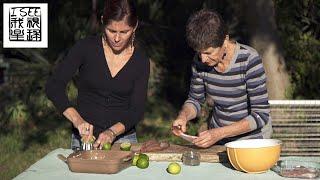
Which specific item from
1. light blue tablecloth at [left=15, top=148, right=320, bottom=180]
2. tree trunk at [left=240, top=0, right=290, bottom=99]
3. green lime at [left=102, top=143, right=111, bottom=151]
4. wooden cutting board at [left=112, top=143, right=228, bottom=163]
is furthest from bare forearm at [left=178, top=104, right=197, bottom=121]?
tree trunk at [left=240, top=0, right=290, bottom=99]

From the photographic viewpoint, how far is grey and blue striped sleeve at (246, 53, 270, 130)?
3428 mm

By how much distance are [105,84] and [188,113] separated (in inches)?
19.3

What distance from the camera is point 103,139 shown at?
358 cm

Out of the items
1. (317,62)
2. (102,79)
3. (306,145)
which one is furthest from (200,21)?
(317,62)

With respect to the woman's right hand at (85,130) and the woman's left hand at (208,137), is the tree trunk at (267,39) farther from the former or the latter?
the woman's right hand at (85,130)

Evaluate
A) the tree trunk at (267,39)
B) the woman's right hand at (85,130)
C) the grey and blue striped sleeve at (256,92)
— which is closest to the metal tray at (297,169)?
the grey and blue striped sleeve at (256,92)

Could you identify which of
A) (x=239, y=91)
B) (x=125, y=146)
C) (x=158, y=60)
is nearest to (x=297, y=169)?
(x=239, y=91)

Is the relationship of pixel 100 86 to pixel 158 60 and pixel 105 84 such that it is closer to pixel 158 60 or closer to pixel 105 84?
pixel 105 84

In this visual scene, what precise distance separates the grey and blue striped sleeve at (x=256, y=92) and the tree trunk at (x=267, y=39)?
3848mm

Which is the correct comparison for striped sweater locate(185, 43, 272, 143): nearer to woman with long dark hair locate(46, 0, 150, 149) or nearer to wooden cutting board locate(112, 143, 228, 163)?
wooden cutting board locate(112, 143, 228, 163)

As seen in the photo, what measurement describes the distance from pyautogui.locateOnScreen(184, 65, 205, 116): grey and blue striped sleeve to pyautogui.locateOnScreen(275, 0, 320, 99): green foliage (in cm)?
479

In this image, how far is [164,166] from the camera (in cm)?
341

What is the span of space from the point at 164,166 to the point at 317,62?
5436 mm

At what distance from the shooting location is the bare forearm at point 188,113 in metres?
3.65
